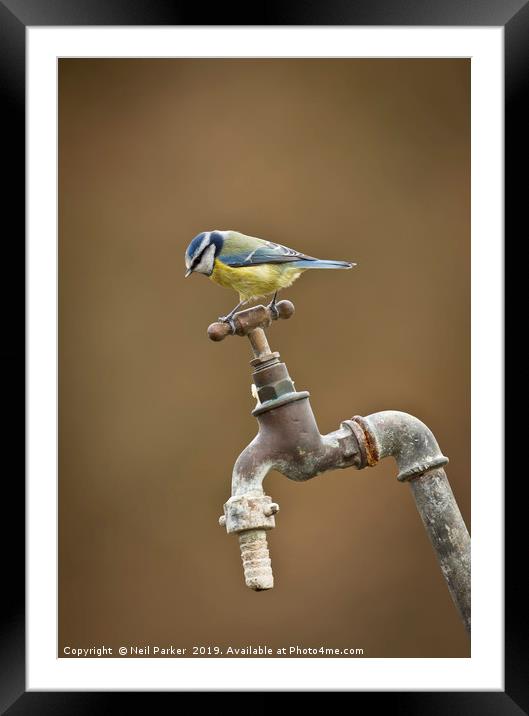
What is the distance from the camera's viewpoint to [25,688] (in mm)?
1802

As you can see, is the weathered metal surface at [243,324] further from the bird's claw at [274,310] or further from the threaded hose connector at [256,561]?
the threaded hose connector at [256,561]

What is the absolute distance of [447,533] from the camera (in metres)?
1.87

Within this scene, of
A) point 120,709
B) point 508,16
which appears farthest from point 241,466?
point 508,16

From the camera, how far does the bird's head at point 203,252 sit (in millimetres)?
2340

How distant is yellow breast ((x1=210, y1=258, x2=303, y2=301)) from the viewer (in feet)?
8.05

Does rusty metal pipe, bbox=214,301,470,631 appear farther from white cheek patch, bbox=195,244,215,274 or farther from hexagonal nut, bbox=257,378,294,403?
white cheek patch, bbox=195,244,215,274

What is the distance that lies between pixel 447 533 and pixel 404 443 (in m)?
0.21

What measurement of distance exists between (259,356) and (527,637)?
2.64ft

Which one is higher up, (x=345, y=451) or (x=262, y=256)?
(x=262, y=256)

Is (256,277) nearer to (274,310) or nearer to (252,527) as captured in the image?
(274,310)

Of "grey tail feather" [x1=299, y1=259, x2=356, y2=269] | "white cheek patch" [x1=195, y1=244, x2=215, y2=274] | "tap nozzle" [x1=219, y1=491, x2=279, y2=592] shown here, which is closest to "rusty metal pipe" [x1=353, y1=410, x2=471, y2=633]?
"tap nozzle" [x1=219, y1=491, x2=279, y2=592]

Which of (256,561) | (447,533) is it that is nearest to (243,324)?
(256,561)

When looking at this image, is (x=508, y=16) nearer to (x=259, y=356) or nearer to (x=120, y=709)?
(x=259, y=356)

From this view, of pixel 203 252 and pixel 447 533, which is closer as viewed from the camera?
pixel 447 533
